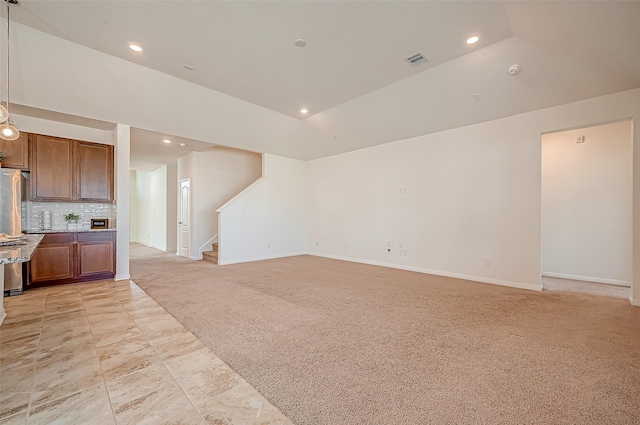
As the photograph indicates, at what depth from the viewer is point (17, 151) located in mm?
3945

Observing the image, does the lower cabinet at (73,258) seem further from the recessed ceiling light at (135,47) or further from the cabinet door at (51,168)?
the recessed ceiling light at (135,47)

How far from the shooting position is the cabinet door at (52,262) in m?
4.02

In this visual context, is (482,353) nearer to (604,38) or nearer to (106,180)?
(604,38)

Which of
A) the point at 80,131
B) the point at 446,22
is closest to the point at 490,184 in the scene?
the point at 446,22

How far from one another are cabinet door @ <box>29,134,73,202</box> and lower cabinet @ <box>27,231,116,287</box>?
2.26ft

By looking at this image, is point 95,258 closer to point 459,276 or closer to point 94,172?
point 94,172

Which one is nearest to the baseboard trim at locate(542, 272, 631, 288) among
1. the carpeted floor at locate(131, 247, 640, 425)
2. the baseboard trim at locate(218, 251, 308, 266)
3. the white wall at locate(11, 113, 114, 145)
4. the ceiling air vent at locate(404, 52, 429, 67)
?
the carpeted floor at locate(131, 247, 640, 425)

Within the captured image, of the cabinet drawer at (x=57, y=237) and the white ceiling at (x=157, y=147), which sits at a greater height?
the white ceiling at (x=157, y=147)

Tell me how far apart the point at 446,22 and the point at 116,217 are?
5.75m

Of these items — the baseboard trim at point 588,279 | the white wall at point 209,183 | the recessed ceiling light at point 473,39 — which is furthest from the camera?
the white wall at point 209,183

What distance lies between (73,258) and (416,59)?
621 cm

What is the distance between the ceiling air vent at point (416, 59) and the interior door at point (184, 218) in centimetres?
620

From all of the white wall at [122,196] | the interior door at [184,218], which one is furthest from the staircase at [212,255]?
the white wall at [122,196]

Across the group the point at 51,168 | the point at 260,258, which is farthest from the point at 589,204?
the point at 51,168
